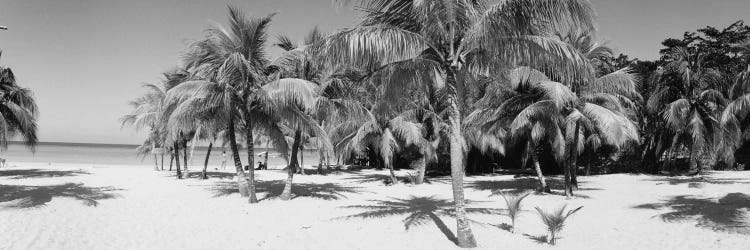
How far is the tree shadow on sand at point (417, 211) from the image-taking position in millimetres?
9047

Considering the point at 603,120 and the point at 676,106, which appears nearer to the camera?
the point at 603,120

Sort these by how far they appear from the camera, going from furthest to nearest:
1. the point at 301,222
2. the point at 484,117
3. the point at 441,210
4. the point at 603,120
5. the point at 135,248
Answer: the point at 484,117 < the point at 603,120 < the point at 441,210 < the point at 301,222 < the point at 135,248

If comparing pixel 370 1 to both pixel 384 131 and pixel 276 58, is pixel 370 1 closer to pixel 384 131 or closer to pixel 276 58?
pixel 276 58

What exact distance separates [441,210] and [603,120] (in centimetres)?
494

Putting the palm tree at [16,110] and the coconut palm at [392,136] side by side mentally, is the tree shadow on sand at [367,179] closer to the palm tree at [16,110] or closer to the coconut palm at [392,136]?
the coconut palm at [392,136]

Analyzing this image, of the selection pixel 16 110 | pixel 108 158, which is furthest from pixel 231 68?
pixel 108 158

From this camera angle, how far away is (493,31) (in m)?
7.11

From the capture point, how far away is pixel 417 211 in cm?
1063

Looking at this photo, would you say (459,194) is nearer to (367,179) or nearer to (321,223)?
(321,223)

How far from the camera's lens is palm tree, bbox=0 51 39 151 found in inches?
715

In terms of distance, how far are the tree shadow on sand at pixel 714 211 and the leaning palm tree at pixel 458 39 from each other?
415 centimetres

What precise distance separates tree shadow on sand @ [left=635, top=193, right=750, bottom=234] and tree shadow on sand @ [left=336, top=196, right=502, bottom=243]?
3.93 m

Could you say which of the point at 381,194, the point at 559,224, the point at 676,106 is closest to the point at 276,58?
the point at 381,194

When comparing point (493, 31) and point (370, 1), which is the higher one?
point (370, 1)
